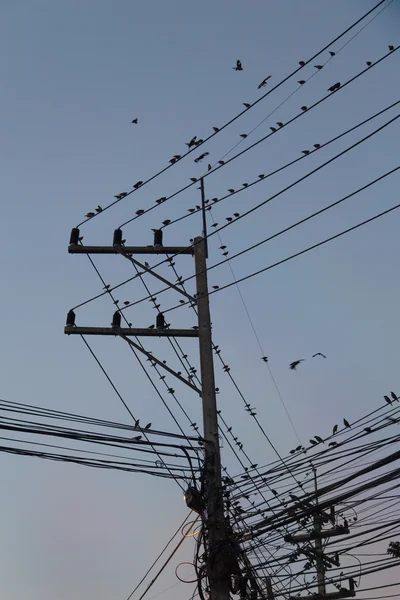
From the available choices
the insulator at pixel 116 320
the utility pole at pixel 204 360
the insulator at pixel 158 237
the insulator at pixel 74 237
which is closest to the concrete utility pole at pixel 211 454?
the utility pole at pixel 204 360

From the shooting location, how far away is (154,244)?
10.5 metres

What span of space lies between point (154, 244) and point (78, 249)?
110cm

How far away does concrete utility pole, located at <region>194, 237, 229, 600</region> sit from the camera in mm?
9016

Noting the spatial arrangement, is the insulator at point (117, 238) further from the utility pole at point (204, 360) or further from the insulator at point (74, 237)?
the insulator at point (74, 237)

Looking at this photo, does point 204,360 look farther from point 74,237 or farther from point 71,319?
point 74,237

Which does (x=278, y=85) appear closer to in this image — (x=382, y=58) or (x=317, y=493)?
(x=382, y=58)

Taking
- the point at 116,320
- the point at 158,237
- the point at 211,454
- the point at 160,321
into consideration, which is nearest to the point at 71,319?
the point at 116,320

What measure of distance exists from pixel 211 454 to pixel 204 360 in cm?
124

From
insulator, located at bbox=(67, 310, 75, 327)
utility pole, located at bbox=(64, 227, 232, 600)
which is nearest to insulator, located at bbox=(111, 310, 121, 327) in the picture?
utility pole, located at bbox=(64, 227, 232, 600)

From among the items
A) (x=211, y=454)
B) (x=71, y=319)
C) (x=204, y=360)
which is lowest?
(x=211, y=454)

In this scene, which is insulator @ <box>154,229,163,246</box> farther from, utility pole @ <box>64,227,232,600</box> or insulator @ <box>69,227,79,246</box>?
insulator @ <box>69,227,79,246</box>

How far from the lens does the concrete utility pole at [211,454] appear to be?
9.02 meters

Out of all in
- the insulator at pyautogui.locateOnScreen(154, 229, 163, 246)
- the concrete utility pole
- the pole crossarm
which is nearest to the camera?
the concrete utility pole

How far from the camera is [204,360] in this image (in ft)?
33.0
